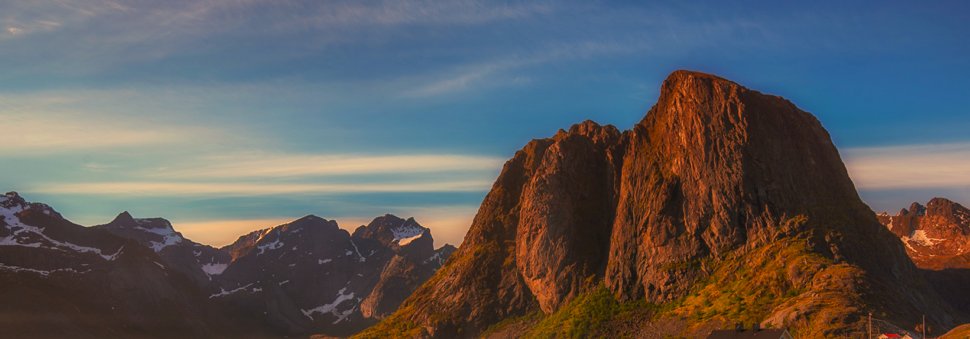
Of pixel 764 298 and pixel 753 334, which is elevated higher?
pixel 764 298

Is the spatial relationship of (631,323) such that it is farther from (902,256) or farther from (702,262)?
(902,256)

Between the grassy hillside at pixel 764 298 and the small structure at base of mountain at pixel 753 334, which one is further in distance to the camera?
the grassy hillside at pixel 764 298

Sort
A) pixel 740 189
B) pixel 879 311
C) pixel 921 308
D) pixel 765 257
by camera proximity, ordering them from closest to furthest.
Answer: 1. pixel 879 311
2. pixel 921 308
3. pixel 765 257
4. pixel 740 189

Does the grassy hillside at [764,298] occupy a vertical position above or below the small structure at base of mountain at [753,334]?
above

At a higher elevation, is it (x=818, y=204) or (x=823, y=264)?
(x=818, y=204)

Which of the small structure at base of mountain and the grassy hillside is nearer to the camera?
the small structure at base of mountain

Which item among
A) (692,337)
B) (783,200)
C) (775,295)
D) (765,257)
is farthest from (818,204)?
(692,337)

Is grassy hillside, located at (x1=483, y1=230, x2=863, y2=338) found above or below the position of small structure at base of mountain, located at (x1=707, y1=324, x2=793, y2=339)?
above

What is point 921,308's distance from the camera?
168250mm

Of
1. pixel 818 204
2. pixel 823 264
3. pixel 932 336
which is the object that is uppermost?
pixel 818 204

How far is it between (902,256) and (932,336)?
1727 inches

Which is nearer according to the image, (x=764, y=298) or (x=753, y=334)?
(x=753, y=334)

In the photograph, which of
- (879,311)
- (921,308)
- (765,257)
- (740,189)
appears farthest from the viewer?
(740,189)

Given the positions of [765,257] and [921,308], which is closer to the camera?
[921,308]
